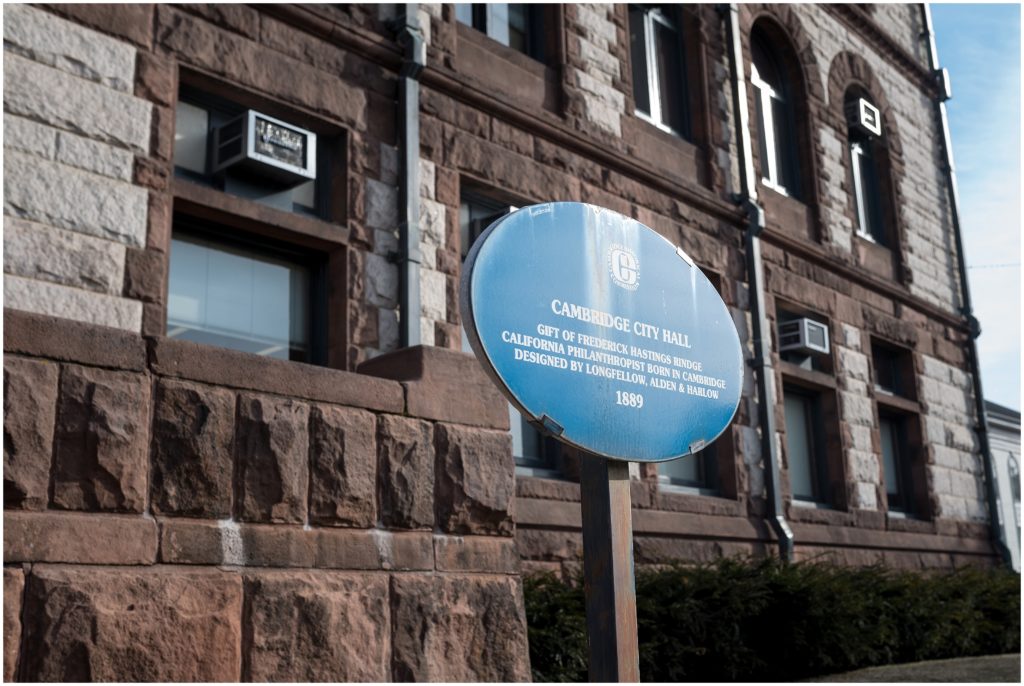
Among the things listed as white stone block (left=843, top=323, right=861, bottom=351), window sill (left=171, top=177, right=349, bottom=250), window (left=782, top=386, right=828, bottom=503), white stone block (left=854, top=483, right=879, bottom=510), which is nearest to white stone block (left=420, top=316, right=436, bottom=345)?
window sill (left=171, top=177, right=349, bottom=250)

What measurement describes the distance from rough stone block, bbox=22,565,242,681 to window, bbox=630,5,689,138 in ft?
29.4

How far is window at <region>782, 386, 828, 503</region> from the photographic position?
13.6m

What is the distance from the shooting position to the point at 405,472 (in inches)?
207

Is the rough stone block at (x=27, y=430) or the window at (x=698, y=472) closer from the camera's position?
the rough stone block at (x=27, y=430)

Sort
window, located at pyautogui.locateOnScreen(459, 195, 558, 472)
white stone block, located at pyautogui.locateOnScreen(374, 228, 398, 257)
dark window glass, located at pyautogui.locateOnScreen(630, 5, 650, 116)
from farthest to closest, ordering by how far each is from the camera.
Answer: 1. dark window glass, located at pyautogui.locateOnScreen(630, 5, 650, 116)
2. window, located at pyautogui.locateOnScreen(459, 195, 558, 472)
3. white stone block, located at pyautogui.locateOnScreen(374, 228, 398, 257)

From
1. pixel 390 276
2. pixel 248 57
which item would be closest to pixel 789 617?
pixel 390 276

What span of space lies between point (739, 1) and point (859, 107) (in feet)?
9.55

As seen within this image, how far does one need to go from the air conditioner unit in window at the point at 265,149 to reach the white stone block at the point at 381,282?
32.2 inches

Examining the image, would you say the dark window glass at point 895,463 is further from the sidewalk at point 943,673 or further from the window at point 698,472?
the sidewalk at point 943,673

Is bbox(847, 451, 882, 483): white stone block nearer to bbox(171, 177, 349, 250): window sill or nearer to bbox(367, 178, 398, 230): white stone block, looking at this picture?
bbox(367, 178, 398, 230): white stone block

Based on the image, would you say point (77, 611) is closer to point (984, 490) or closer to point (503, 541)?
point (503, 541)

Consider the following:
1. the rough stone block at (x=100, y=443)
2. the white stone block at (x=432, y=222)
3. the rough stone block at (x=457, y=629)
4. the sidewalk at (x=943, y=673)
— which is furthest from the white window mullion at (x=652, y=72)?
the rough stone block at (x=100, y=443)

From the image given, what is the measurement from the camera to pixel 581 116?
11023mm

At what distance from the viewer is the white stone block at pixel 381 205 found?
8875 millimetres
